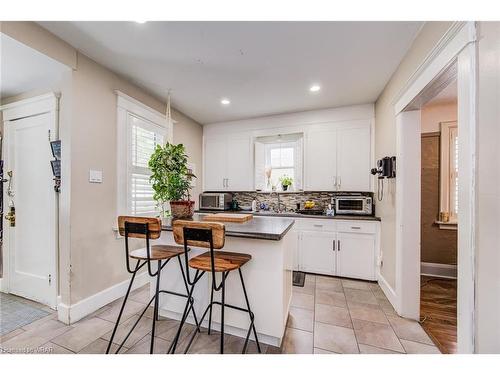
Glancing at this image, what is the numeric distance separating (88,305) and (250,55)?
2.95 m

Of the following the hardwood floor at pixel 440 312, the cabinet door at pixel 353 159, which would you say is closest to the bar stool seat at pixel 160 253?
the hardwood floor at pixel 440 312

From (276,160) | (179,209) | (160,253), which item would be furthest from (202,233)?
(276,160)

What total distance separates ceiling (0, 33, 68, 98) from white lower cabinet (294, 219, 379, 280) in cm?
339

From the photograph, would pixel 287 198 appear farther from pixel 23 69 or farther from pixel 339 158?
pixel 23 69

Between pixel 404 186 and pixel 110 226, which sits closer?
pixel 404 186

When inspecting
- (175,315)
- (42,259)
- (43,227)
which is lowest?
(175,315)

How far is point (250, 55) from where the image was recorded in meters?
2.11

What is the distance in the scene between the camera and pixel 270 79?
2.59m

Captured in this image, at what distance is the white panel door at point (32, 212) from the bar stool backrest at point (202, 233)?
1.78 meters

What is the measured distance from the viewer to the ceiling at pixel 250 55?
1756mm

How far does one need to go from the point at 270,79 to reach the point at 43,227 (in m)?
3.07
